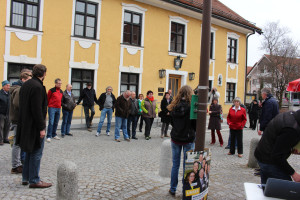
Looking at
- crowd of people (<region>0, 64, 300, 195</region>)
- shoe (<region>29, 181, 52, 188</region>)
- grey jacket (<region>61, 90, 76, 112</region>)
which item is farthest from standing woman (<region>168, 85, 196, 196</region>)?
grey jacket (<region>61, 90, 76, 112</region>)

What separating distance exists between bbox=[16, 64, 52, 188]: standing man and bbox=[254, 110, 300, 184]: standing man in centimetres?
326

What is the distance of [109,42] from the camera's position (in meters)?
13.4

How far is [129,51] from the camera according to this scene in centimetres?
1411

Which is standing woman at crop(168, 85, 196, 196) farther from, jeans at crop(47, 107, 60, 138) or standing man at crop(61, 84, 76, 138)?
standing man at crop(61, 84, 76, 138)

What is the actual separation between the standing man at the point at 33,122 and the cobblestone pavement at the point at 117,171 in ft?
1.19

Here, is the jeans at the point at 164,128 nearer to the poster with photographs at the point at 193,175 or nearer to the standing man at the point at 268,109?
the standing man at the point at 268,109

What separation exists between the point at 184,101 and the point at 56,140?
565 cm

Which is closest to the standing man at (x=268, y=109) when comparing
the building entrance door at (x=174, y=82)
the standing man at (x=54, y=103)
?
the standing man at (x=54, y=103)

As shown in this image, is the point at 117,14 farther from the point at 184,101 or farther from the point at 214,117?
the point at 184,101

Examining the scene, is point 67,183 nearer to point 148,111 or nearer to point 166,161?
point 166,161

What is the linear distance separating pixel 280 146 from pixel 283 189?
39 cm

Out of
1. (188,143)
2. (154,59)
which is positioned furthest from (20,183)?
(154,59)

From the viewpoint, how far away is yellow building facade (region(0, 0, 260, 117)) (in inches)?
440

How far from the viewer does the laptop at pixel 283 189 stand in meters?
2.31
